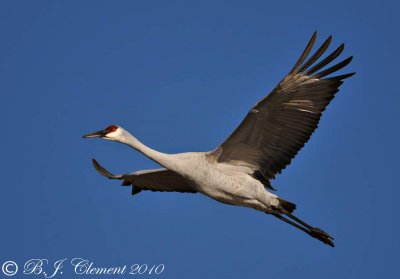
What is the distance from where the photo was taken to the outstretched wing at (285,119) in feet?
46.1

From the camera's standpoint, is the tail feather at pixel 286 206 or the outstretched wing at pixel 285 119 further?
the tail feather at pixel 286 206

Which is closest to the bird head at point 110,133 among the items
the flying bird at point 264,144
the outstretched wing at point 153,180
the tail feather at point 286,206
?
the flying bird at point 264,144

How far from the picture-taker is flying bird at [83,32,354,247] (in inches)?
555

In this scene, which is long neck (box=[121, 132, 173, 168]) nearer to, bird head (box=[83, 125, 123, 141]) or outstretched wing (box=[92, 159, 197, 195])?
bird head (box=[83, 125, 123, 141])

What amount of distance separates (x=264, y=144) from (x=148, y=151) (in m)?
2.01

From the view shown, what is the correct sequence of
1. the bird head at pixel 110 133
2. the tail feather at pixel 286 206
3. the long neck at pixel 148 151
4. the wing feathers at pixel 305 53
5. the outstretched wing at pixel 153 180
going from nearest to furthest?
1. the wing feathers at pixel 305 53
2. the long neck at pixel 148 151
3. the bird head at pixel 110 133
4. the tail feather at pixel 286 206
5. the outstretched wing at pixel 153 180

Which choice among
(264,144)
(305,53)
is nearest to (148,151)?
(264,144)

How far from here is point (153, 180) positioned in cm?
1647

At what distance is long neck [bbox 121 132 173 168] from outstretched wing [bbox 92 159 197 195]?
1.48 meters

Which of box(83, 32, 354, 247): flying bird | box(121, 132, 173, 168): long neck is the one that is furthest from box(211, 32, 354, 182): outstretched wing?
box(121, 132, 173, 168): long neck

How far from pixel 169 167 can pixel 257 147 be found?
1622 millimetres

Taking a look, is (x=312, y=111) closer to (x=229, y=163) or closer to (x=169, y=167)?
(x=229, y=163)

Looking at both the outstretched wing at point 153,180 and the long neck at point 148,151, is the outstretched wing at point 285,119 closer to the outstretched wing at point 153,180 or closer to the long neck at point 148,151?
the long neck at point 148,151

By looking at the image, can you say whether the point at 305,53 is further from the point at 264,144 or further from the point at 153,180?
the point at 153,180
